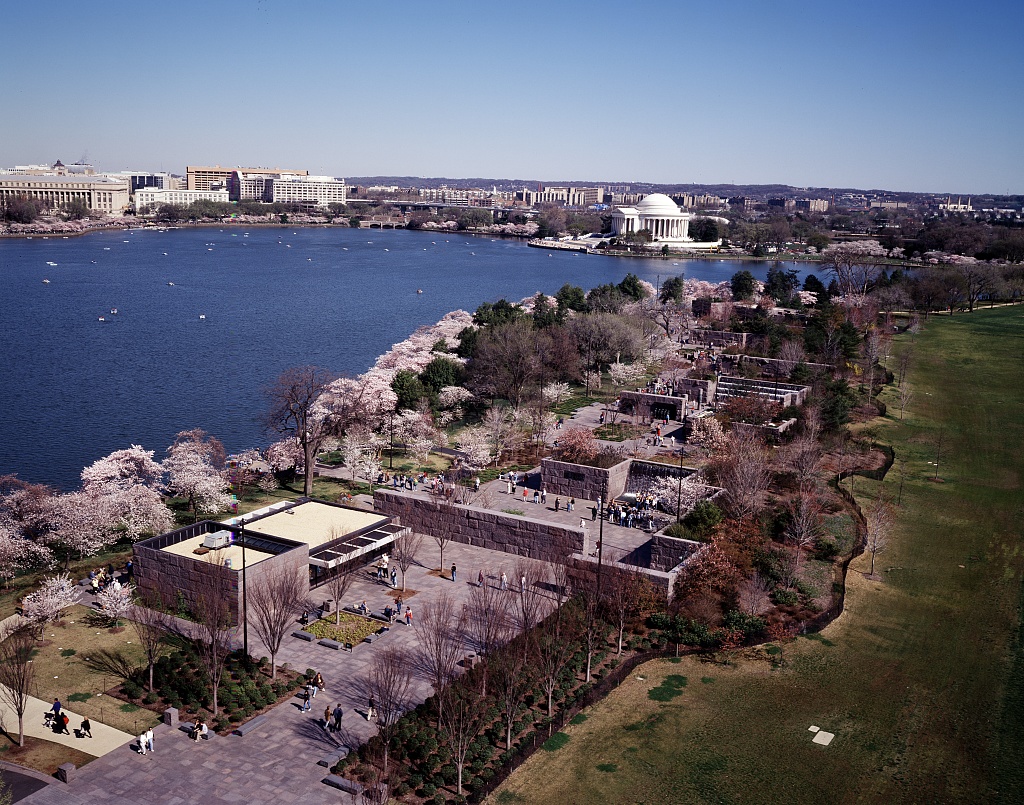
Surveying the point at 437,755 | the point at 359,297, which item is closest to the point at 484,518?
the point at 437,755

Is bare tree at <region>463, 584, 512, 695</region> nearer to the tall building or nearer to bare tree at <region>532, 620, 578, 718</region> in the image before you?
bare tree at <region>532, 620, 578, 718</region>

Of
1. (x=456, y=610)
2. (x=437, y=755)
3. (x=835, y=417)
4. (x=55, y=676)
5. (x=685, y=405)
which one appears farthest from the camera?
(x=685, y=405)

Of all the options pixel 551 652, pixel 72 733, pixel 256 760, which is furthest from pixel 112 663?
pixel 551 652

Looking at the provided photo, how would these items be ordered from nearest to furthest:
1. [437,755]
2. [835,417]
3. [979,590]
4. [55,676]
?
[437,755], [55,676], [979,590], [835,417]

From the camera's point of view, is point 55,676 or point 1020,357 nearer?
point 55,676

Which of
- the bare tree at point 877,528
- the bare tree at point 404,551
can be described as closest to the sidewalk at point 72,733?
the bare tree at point 404,551

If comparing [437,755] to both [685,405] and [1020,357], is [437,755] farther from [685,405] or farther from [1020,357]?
[1020,357]

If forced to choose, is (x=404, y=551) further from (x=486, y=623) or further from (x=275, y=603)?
(x=486, y=623)

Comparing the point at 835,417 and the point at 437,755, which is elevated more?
the point at 835,417
